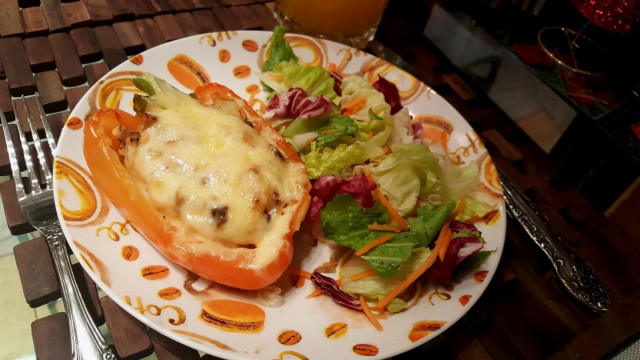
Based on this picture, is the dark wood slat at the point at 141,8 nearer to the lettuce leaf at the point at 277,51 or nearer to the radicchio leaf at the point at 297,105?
the lettuce leaf at the point at 277,51

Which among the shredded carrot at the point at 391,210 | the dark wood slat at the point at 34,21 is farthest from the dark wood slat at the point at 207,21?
the shredded carrot at the point at 391,210

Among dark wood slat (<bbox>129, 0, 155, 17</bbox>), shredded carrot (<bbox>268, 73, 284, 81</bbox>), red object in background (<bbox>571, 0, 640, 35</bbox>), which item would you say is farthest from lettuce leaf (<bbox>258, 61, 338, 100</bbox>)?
red object in background (<bbox>571, 0, 640, 35</bbox>)

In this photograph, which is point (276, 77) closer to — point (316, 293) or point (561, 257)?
point (316, 293)

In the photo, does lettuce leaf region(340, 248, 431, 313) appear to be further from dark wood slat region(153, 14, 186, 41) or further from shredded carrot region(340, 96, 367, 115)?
dark wood slat region(153, 14, 186, 41)

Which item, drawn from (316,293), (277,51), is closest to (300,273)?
(316,293)

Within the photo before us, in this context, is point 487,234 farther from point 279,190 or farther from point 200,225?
point 200,225

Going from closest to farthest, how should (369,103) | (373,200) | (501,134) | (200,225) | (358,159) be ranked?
1. (200,225)
2. (373,200)
3. (358,159)
4. (369,103)
5. (501,134)

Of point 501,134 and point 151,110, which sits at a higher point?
point 151,110

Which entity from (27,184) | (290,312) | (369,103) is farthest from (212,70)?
(290,312)
